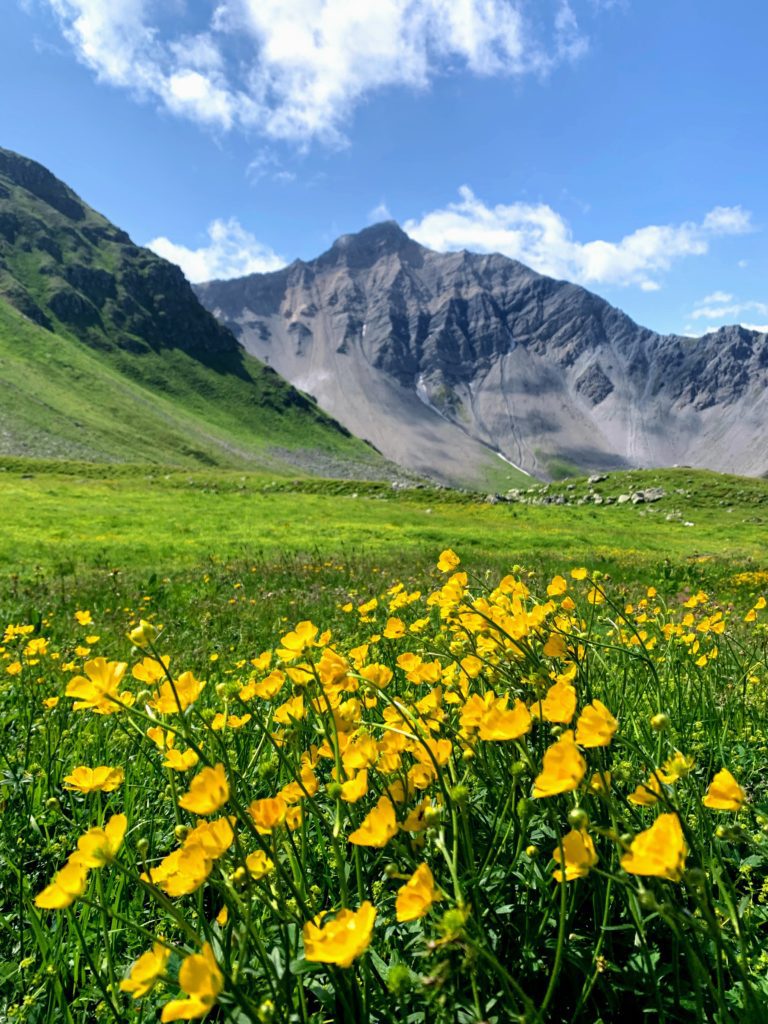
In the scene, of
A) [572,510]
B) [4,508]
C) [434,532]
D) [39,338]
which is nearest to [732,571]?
[434,532]

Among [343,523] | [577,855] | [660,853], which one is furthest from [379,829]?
[343,523]

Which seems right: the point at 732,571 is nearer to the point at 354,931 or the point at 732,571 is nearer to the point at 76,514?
the point at 354,931

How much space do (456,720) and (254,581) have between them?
9.27m

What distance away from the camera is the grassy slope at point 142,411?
76.7m

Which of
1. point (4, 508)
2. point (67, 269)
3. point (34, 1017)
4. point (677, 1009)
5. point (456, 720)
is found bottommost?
point (4, 508)

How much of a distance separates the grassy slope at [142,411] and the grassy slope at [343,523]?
134ft

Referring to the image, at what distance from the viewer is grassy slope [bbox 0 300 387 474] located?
76688mm

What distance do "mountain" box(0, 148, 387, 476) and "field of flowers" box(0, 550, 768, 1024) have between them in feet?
236

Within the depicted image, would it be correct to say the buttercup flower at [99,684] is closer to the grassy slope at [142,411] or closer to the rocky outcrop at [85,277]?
the grassy slope at [142,411]

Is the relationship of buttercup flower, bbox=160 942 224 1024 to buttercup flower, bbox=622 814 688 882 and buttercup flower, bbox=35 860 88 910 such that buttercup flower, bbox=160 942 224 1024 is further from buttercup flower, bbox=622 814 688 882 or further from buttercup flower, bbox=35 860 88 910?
buttercup flower, bbox=622 814 688 882

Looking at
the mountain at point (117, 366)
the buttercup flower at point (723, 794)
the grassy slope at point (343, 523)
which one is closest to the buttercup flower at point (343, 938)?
the buttercup flower at point (723, 794)

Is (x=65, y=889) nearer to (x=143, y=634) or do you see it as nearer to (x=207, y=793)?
(x=207, y=793)

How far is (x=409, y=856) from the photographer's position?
1248 mm

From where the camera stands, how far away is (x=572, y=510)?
29.7 metres
